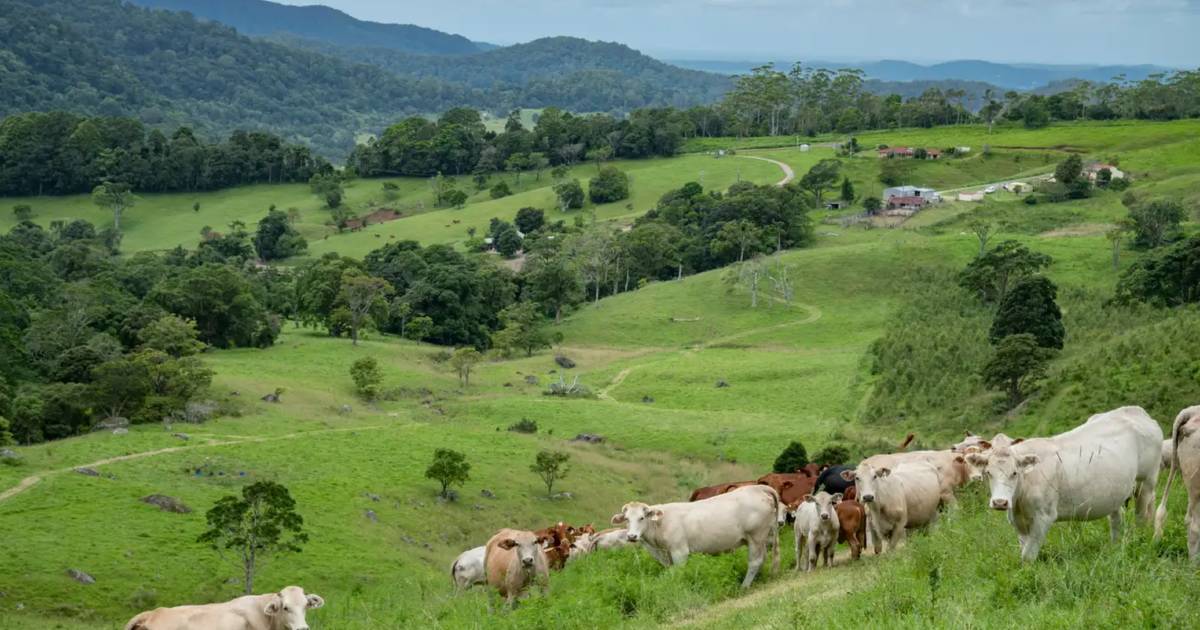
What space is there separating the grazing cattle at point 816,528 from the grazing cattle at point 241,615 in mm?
7342

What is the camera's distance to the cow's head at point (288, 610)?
50.2ft

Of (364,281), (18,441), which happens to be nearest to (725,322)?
(364,281)

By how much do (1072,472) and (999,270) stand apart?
53.0 metres

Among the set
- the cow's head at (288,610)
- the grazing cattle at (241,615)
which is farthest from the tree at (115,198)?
the cow's head at (288,610)

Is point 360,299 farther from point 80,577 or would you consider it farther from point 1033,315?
point 80,577

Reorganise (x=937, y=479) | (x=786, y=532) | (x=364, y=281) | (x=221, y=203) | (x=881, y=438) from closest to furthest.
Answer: (x=937, y=479) < (x=786, y=532) < (x=881, y=438) < (x=364, y=281) < (x=221, y=203)

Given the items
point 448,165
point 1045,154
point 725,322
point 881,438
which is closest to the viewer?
point 881,438

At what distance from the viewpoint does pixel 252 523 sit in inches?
1134

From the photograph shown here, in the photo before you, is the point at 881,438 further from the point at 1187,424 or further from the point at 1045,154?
the point at 1045,154

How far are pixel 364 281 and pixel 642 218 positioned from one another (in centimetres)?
4424

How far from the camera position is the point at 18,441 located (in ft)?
140

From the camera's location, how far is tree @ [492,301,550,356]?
230 ft

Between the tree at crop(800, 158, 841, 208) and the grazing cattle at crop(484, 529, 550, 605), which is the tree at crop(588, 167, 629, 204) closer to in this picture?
the tree at crop(800, 158, 841, 208)

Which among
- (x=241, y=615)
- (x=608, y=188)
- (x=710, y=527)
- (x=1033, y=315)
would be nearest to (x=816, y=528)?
(x=710, y=527)
